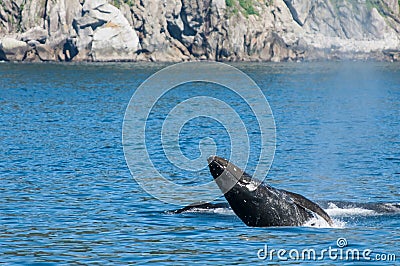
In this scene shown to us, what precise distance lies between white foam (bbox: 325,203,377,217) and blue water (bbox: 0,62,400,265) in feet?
0.36

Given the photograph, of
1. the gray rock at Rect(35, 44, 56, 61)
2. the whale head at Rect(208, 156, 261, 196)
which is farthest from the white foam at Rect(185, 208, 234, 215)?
the gray rock at Rect(35, 44, 56, 61)

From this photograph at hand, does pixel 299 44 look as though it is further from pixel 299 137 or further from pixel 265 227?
pixel 265 227

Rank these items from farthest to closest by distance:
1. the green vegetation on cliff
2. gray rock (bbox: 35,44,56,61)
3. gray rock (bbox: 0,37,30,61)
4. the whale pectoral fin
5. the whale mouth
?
the green vegetation on cliff → gray rock (bbox: 35,44,56,61) → gray rock (bbox: 0,37,30,61) → the whale pectoral fin → the whale mouth

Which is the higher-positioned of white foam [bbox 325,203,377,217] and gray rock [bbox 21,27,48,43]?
white foam [bbox 325,203,377,217]

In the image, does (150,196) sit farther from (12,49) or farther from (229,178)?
(12,49)

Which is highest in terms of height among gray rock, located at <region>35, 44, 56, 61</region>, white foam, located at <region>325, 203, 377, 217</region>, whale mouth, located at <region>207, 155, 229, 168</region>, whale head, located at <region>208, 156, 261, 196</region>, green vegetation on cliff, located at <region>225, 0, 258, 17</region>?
whale mouth, located at <region>207, 155, 229, 168</region>

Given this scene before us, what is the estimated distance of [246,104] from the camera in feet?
257

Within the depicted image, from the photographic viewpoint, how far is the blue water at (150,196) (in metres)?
21.2

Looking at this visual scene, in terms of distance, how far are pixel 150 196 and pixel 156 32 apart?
476 feet

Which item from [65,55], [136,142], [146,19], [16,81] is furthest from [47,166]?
[146,19]

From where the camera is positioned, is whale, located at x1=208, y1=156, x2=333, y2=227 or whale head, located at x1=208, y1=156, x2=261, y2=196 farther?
whale, located at x1=208, y1=156, x2=333, y2=227

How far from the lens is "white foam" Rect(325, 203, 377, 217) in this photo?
2505 centimetres

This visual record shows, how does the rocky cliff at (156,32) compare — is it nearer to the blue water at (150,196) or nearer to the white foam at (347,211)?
the blue water at (150,196)

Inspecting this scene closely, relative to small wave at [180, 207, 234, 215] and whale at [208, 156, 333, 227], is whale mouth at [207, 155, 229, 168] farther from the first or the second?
small wave at [180, 207, 234, 215]
